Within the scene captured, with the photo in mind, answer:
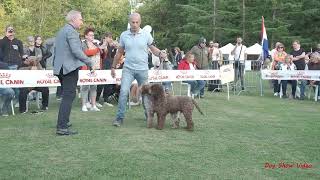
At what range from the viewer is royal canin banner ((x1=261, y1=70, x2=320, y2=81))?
14.9 m

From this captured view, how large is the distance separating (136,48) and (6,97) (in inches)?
142

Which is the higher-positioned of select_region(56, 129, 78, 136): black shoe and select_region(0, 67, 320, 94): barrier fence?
select_region(0, 67, 320, 94): barrier fence

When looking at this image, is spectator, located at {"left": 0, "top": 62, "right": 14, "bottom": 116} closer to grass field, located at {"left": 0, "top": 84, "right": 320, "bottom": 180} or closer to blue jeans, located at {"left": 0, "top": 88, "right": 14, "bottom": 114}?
blue jeans, located at {"left": 0, "top": 88, "right": 14, "bottom": 114}

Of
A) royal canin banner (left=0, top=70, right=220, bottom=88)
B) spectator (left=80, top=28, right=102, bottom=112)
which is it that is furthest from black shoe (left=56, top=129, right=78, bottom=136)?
spectator (left=80, top=28, right=102, bottom=112)

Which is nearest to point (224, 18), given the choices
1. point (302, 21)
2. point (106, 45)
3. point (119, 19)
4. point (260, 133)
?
point (302, 21)

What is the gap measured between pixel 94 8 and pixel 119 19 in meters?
10.9

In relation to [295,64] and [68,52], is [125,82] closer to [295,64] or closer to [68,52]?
[68,52]

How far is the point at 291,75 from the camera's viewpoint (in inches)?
614

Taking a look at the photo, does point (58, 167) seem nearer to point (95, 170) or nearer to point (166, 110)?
point (95, 170)

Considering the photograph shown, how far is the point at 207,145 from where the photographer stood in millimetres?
7082

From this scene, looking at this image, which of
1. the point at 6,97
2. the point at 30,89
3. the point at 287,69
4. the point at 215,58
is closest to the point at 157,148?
the point at 6,97

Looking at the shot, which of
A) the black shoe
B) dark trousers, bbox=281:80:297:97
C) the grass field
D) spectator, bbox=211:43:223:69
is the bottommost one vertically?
the grass field

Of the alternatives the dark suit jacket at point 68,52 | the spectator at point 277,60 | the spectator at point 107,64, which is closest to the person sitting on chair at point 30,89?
the spectator at point 107,64

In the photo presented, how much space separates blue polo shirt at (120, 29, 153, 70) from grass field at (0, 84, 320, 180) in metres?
1.16
